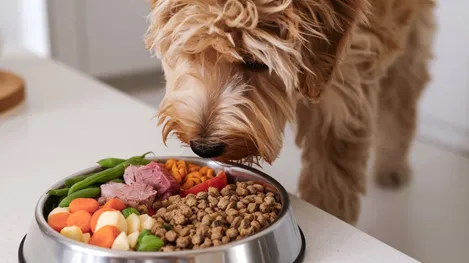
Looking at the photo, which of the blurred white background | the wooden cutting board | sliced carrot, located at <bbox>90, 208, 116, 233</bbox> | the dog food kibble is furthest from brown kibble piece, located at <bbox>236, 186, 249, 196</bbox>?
the blurred white background

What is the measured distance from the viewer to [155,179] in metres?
1.04

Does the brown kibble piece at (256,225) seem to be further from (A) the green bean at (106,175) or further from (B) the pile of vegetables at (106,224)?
(A) the green bean at (106,175)

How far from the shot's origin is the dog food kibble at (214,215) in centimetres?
90

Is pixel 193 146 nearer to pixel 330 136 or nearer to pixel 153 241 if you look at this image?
pixel 153 241

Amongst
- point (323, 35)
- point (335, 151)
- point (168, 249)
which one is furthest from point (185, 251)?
point (335, 151)

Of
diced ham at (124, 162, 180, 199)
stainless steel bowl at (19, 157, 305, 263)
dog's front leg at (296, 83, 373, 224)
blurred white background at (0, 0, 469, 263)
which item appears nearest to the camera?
stainless steel bowl at (19, 157, 305, 263)

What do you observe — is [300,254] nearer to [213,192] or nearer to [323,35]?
[213,192]

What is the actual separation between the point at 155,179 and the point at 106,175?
0.29ft

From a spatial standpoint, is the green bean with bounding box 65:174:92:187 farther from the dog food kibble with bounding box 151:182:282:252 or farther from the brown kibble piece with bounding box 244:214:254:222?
the brown kibble piece with bounding box 244:214:254:222

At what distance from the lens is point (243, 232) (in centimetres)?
90

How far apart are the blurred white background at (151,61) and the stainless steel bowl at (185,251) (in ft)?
3.35

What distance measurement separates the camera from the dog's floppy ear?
1122 mm

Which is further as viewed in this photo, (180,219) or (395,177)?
(395,177)

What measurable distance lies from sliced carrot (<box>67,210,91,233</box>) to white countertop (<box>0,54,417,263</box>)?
138mm
